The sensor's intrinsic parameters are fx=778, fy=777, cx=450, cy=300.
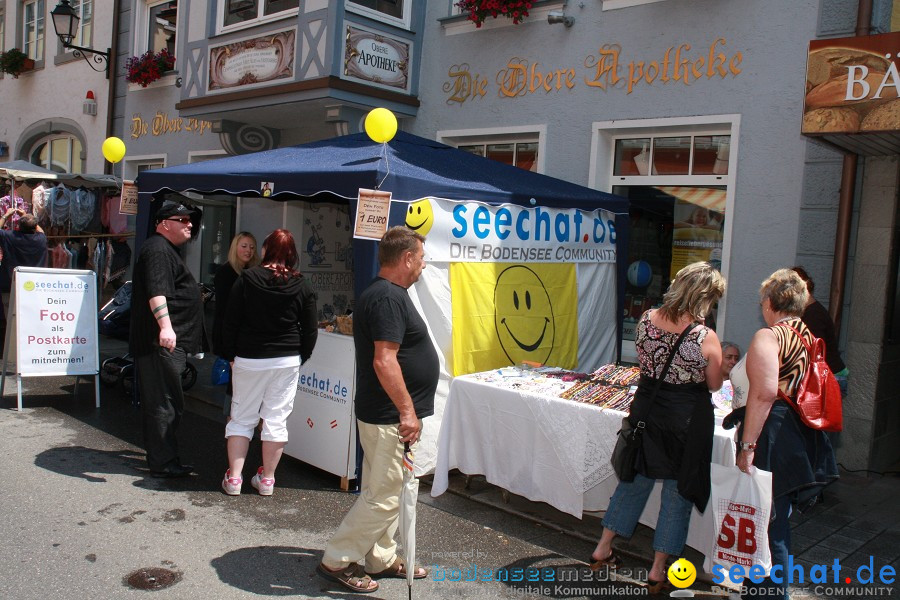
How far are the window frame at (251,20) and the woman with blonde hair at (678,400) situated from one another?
252 inches

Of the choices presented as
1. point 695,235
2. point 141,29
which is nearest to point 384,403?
point 695,235

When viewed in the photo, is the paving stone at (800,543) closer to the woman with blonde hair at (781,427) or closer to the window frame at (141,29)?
the woman with blonde hair at (781,427)

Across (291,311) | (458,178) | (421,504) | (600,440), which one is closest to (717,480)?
(600,440)

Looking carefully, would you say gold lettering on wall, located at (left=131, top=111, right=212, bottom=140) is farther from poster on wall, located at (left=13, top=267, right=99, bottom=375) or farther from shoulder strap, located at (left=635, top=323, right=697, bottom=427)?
shoulder strap, located at (left=635, top=323, right=697, bottom=427)

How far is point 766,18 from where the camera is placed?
6.57m

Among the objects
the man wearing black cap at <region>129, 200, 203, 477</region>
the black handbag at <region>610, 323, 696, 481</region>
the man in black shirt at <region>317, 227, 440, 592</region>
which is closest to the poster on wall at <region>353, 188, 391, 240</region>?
the man in black shirt at <region>317, 227, 440, 592</region>

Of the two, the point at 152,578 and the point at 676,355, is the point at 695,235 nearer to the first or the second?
the point at 676,355

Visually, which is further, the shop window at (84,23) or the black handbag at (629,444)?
the shop window at (84,23)

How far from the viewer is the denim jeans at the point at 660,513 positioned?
370cm

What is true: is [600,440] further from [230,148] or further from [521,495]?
[230,148]

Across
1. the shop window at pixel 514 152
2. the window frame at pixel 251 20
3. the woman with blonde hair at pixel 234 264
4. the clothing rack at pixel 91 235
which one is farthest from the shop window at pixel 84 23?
the woman with blonde hair at pixel 234 264

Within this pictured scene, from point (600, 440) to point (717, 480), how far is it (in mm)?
939

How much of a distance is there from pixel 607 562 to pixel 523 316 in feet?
8.25

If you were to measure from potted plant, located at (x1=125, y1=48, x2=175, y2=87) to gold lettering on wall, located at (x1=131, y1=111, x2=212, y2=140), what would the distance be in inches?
21.7
